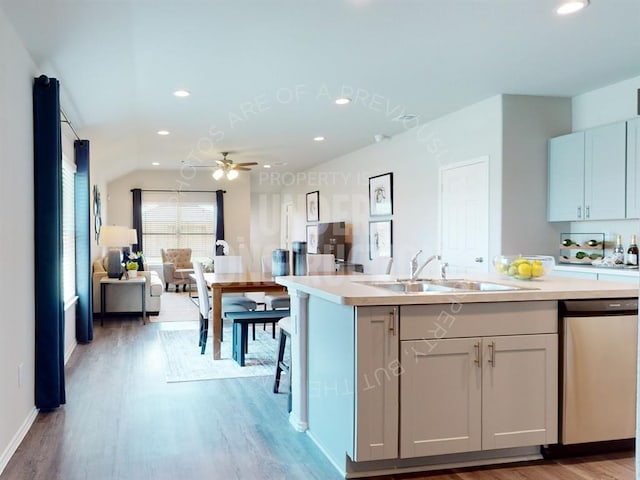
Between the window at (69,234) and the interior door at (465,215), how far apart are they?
13.0 feet

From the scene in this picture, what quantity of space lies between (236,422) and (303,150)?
19.0ft

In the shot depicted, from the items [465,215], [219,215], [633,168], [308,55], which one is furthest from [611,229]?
[219,215]

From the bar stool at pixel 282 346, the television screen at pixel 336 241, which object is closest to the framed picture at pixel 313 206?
the television screen at pixel 336 241

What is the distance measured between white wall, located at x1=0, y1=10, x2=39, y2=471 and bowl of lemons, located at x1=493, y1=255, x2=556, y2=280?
9.33 ft

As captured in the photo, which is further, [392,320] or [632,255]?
[632,255]

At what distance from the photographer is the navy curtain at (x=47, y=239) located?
3520 millimetres

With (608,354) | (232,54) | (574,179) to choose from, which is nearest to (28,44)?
(232,54)

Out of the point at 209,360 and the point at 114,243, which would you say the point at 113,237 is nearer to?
the point at 114,243

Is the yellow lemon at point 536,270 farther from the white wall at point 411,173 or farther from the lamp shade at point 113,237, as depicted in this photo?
the lamp shade at point 113,237

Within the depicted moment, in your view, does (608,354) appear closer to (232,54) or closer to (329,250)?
(232,54)

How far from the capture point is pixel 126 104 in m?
5.23

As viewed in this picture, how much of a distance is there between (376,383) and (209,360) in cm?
284

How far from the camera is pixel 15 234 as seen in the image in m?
3.05

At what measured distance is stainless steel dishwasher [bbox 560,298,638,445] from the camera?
111 inches
